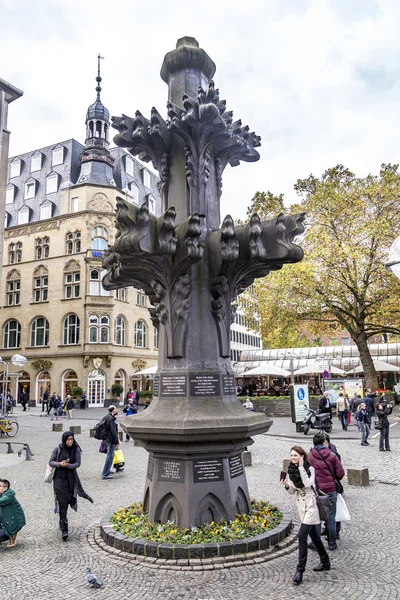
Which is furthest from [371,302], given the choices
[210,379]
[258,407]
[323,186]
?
[210,379]

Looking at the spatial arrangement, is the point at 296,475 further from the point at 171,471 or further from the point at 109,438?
the point at 109,438

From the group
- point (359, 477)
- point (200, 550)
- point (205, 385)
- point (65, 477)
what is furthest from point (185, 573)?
point (359, 477)

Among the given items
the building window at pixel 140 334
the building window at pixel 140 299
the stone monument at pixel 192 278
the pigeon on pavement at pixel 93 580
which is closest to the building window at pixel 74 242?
the building window at pixel 140 299

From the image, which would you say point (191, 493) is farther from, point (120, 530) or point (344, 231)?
point (344, 231)

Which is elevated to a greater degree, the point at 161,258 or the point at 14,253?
the point at 14,253

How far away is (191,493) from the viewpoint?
665 cm

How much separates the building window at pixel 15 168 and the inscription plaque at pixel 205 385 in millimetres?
54738

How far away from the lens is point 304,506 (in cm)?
564

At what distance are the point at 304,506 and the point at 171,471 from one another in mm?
2051

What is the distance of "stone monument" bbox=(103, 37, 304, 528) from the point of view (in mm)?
6711

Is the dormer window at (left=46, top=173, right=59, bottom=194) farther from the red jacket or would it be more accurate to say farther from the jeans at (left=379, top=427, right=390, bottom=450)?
the red jacket

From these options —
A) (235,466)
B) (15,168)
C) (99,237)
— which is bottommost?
(235,466)

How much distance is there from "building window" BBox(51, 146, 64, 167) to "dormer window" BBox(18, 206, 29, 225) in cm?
577

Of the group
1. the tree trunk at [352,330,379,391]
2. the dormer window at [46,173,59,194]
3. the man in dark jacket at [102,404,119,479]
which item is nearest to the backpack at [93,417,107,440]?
the man in dark jacket at [102,404,119,479]
